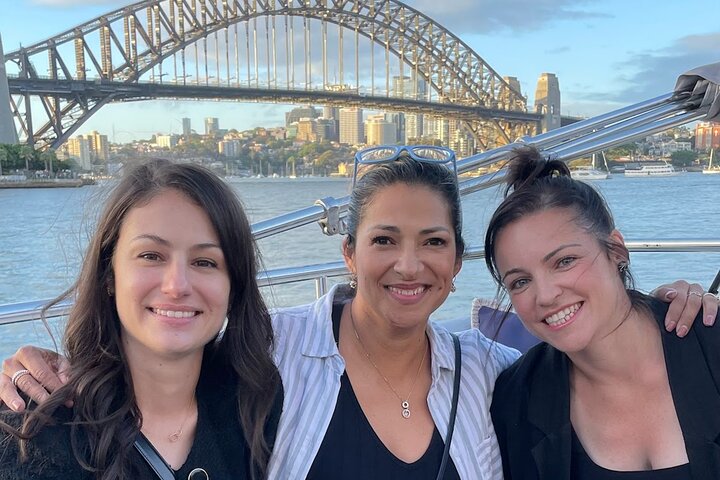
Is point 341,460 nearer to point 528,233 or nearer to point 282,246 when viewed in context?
point 528,233

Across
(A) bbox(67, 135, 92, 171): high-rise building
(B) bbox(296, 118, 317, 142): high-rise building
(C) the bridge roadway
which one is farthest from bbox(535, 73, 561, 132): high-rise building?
(A) bbox(67, 135, 92, 171): high-rise building

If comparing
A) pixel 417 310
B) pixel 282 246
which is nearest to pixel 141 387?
pixel 417 310

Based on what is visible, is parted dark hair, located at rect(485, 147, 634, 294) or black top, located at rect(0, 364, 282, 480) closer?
black top, located at rect(0, 364, 282, 480)

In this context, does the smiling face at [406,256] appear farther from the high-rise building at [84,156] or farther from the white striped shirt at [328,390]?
the high-rise building at [84,156]

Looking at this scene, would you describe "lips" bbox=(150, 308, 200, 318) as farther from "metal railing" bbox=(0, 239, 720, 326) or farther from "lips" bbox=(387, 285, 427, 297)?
"metal railing" bbox=(0, 239, 720, 326)

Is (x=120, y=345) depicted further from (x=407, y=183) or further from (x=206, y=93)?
(x=206, y=93)

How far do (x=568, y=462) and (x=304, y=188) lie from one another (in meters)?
23.2

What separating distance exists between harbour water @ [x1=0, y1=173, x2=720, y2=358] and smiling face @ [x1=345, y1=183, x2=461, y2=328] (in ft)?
0.74

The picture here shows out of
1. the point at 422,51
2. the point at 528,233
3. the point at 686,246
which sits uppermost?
the point at 422,51

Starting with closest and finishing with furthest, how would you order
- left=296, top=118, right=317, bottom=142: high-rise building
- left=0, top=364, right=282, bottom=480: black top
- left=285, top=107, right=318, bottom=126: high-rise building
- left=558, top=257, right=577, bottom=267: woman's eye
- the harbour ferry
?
left=0, top=364, right=282, bottom=480: black top
left=558, top=257, right=577, bottom=267: woman's eye
the harbour ferry
left=296, top=118, right=317, bottom=142: high-rise building
left=285, top=107, right=318, bottom=126: high-rise building

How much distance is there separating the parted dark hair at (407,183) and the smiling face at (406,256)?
0.06ft

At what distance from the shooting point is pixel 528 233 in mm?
1359

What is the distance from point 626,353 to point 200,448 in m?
0.86

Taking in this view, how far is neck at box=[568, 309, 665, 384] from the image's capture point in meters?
1.33
